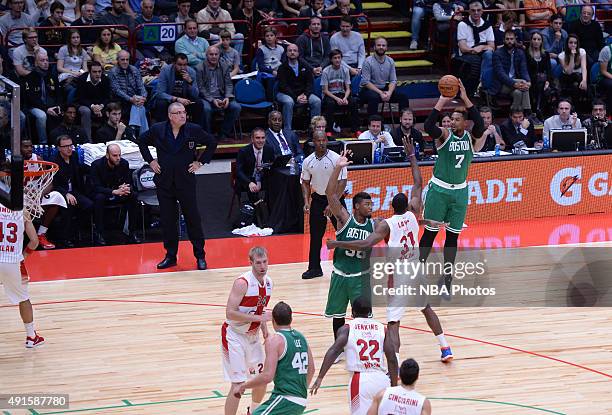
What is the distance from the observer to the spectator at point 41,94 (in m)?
18.1

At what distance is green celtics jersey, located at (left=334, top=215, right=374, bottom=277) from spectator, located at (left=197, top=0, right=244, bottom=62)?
964 centimetres

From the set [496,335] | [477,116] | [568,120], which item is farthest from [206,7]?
[496,335]

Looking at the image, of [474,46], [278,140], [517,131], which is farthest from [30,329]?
[474,46]

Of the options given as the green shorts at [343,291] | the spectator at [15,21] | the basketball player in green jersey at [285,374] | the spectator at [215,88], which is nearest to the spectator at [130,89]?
the spectator at [215,88]

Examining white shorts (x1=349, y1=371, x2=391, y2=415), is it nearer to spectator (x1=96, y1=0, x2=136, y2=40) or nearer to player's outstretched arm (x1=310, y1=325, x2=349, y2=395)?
player's outstretched arm (x1=310, y1=325, x2=349, y2=395)

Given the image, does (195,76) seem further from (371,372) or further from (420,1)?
(371,372)

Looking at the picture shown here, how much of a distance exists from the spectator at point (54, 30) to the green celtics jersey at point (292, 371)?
11967 mm

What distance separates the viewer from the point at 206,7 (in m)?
21.1

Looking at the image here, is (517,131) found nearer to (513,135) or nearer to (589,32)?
(513,135)

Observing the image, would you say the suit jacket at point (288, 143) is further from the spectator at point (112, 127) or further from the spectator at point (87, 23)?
the spectator at point (87, 23)

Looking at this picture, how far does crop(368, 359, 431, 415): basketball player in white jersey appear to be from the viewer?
8633 mm

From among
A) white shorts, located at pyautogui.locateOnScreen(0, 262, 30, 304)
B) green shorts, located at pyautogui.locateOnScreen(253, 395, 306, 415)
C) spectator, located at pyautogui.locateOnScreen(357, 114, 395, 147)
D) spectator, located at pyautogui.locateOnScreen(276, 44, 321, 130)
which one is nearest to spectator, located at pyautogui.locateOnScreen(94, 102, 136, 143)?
spectator, located at pyautogui.locateOnScreen(276, 44, 321, 130)

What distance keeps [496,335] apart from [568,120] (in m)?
7.20

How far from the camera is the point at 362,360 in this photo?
32.2 feet
